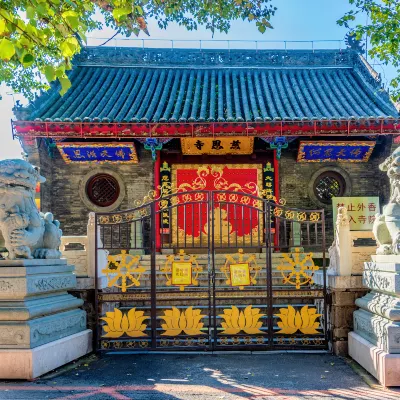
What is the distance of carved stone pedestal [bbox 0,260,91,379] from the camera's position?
4.75m

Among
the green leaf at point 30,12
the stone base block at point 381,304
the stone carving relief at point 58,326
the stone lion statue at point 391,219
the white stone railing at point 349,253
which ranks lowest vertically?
the stone carving relief at point 58,326

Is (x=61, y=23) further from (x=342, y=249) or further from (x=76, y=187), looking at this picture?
(x=76, y=187)

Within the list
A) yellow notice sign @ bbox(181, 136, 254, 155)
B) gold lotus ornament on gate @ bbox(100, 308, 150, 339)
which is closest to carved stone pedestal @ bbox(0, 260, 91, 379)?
gold lotus ornament on gate @ bbox(100, 308, 150, 339)

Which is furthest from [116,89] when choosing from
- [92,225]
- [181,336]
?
[181,336]

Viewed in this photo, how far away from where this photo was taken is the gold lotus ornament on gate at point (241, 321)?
6.19 m

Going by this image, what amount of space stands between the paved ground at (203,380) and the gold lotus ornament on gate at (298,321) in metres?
0.35

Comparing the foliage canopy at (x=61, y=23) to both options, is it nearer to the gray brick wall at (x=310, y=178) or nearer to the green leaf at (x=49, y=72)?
the green leaf at (x=49, y=72)

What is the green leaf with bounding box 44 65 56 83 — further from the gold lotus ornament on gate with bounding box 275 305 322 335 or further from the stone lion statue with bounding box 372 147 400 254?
the gold lotus ornament on gate with bounding box 275 305 322 335

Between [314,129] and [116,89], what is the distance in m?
5.61

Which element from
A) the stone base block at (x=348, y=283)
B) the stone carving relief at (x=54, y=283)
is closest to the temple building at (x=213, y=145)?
the stone carving relief at (x=54, y=283)

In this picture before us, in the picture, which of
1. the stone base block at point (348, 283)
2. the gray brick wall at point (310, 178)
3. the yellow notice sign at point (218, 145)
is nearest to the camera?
the stone base block at point (348, 283)

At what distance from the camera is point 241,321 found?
621cm

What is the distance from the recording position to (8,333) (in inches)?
188

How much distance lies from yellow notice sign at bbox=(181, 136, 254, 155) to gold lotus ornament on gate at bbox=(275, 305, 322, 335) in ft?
18.4
